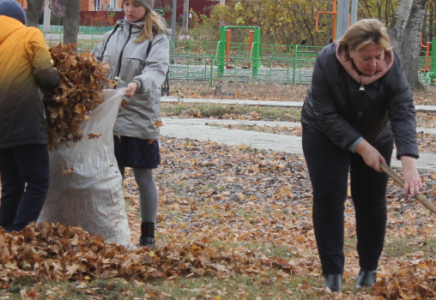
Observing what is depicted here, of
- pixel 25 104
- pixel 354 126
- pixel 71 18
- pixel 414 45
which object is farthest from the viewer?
pixel 414 45

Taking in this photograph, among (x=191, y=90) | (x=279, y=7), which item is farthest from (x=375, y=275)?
(x=279, y=7)

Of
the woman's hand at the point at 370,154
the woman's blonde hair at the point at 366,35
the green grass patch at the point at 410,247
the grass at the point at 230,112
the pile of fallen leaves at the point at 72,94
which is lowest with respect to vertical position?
the green grass patch at the point at 410,247

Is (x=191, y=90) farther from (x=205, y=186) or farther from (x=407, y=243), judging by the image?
(x=407, y=243)

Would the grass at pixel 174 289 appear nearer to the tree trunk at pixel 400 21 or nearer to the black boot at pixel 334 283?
the black boot at pixel 334 283

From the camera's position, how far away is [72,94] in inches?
150

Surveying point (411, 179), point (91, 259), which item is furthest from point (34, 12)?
point (411, 179)

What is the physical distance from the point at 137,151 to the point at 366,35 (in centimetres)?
162

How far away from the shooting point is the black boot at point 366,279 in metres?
3.72

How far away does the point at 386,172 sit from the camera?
10.8ft

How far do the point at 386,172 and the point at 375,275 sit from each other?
30.3 inches

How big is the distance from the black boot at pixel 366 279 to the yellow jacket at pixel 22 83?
196 cm

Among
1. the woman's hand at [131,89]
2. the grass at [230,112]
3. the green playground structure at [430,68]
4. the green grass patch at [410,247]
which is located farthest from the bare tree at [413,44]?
the woman's hand at [131,89]

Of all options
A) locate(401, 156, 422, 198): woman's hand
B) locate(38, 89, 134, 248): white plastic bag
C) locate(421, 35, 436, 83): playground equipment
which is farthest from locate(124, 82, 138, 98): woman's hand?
locate(421, 35, 436, 83): playground equipment

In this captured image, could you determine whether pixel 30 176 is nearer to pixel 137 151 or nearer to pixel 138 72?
pixel 137 151
